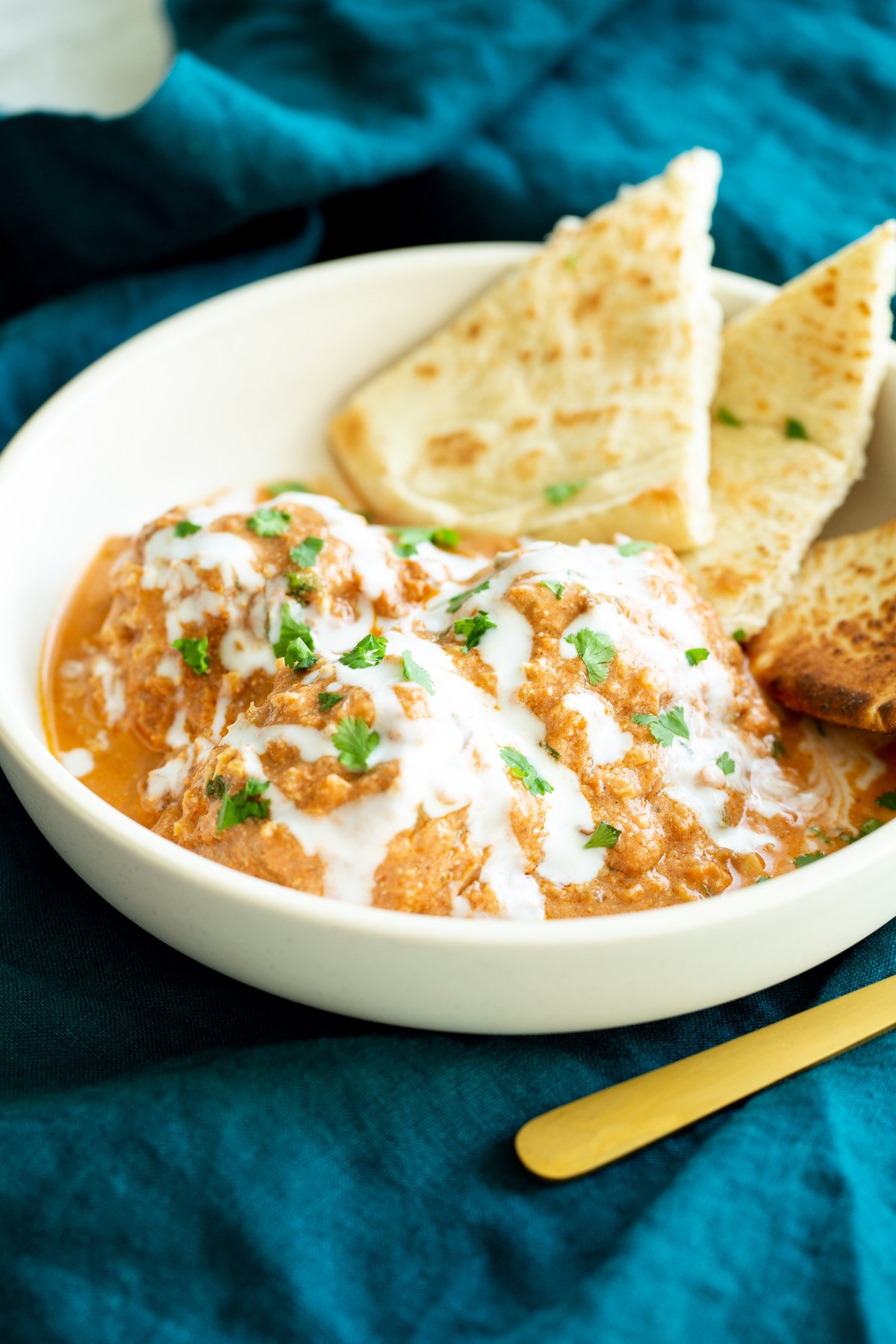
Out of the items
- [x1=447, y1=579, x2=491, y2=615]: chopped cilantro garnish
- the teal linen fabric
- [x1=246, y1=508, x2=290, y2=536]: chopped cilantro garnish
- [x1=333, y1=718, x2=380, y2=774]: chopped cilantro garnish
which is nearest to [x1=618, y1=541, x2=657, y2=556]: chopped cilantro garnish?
[x1=447, y1=579, x2=491, y2=615]: chopped cilantro garnish

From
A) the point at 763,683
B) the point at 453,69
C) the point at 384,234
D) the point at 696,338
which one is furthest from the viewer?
the point at 384,234

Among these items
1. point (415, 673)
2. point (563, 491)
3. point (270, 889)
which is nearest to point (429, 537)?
point (563, 491)

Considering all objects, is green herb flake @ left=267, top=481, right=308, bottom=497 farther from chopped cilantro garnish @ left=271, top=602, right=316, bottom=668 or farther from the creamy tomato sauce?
chopped cilantro garnish @ left=271, top=602, right=316, bottom=668

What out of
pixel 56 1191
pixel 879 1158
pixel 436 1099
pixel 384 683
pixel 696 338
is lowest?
pixel 56 1191

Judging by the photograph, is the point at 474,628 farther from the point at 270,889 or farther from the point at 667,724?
the point at 270,889

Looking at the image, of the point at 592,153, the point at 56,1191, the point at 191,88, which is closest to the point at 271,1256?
the point at 56,1191

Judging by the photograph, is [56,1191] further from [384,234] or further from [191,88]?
[384,234]
